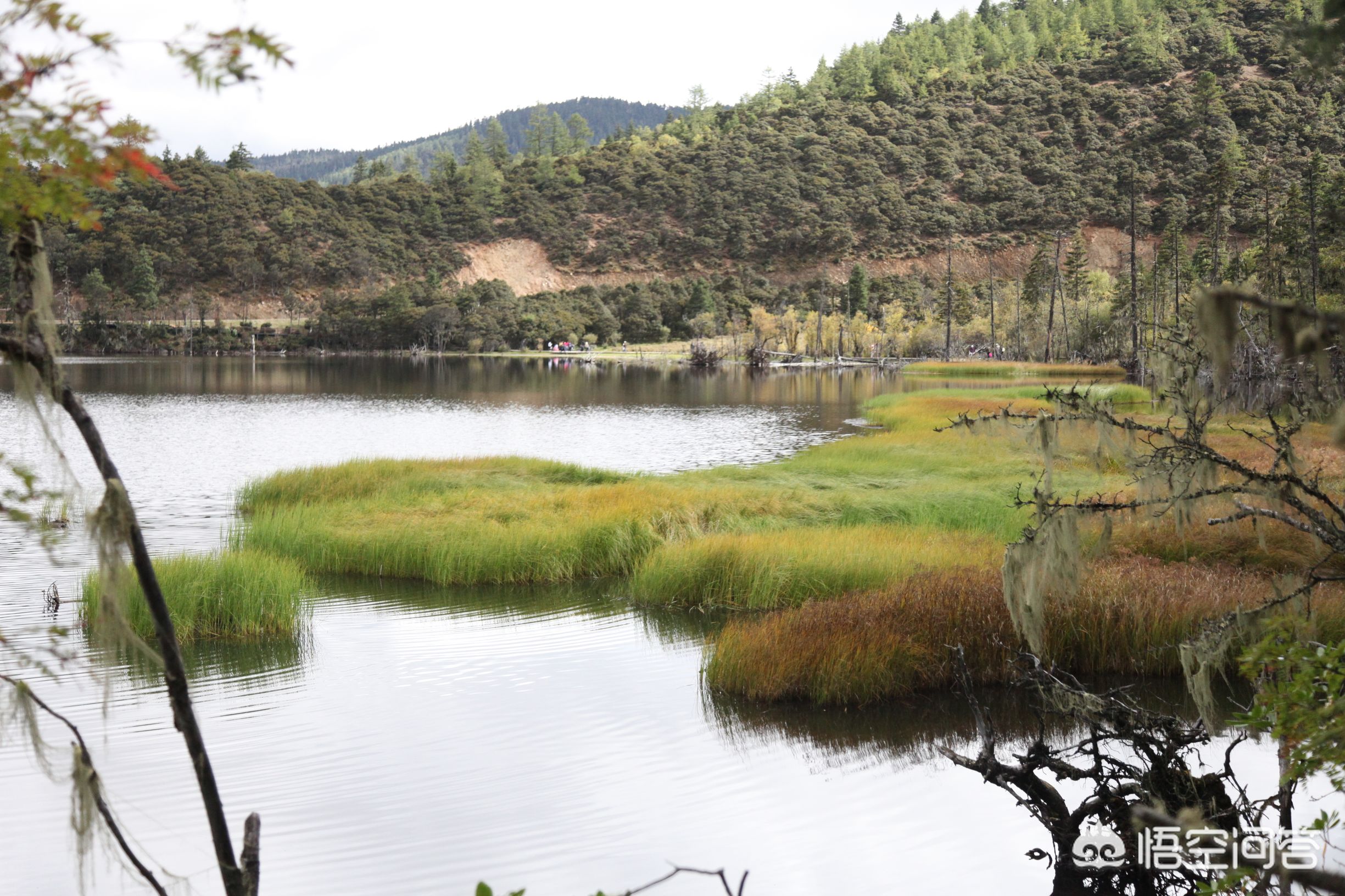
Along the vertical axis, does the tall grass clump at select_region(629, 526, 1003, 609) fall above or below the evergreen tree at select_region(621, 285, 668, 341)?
below

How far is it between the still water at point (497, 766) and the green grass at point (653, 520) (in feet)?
2.06

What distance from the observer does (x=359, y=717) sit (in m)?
10.1

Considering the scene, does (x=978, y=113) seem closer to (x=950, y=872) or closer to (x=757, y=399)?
(x=757, y=399)

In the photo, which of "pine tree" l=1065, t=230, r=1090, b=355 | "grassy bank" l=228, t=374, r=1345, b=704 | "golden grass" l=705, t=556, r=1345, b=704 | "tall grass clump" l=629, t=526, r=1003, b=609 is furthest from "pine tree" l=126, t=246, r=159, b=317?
"golden grass" l=705, t=556, r=1345, b=704

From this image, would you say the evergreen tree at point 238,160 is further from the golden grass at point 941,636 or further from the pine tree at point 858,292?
the golden grass at point 941,636

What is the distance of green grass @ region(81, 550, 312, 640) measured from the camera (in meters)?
12.1

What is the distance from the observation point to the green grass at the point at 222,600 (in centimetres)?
1206

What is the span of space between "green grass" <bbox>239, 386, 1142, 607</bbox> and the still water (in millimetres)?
626

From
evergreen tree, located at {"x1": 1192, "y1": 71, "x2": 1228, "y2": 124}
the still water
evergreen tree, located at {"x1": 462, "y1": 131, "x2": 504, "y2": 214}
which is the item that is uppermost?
evergreen tree, located at {"x1": 1192, "y1": 71, "x2": 1228, "y2": 124}

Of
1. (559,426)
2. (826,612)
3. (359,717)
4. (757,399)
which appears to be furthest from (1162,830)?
(757,399)

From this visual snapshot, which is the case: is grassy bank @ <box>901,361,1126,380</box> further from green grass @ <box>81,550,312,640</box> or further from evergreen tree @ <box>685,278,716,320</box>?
green grass @ <box>81,550,312,640</box>

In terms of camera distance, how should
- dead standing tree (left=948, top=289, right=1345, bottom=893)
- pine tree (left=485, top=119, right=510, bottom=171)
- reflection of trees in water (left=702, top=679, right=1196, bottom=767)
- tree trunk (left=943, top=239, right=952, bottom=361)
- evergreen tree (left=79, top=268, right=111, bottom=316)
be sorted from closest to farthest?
1. dead standing tree (left=948, top=289, right=1345, bottom=893)
2. reflection of trees in water (left=702, top=679, right=1196, bottom=767)
3. tree trunk (left=943, top=239, right=952, bottom=361)
4. evergreen tree (left=79, top=268, right=111, bottom=316)
5. pine tree (left=485, top=119, right=510, bottom=171)

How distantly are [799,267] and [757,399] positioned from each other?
82.6 metres

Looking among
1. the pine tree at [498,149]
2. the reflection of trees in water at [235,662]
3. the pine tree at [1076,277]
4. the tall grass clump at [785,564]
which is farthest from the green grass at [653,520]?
the pine tree at [498,149]
